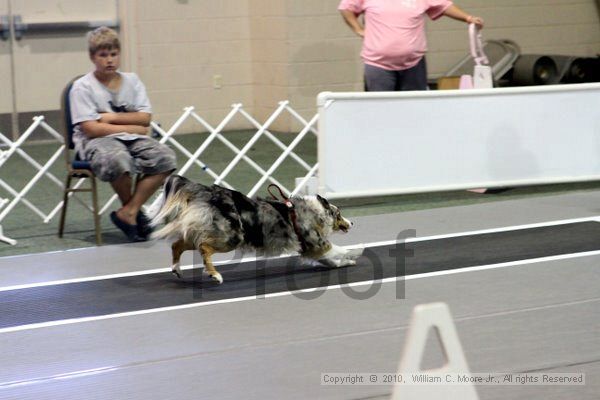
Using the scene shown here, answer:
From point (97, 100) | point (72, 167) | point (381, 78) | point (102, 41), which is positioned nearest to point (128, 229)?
point (72, 167)

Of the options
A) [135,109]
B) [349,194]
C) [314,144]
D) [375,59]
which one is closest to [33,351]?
[135,109]

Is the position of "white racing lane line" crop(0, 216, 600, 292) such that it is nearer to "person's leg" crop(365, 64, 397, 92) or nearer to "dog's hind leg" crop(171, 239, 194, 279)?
"dog's hind leg" crop(171, 239, 194, 279)

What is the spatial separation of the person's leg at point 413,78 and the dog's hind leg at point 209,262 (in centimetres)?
276

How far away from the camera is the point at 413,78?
7.19 meters

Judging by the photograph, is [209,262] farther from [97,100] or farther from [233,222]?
[97,100]

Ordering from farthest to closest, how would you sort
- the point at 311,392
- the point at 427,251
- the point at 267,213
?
the point at 427,251 < the point at 267,213 < the point at 311,392

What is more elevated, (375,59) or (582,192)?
(375,59)

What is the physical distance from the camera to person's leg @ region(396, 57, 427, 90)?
23.5 feet

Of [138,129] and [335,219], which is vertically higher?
[138,129]

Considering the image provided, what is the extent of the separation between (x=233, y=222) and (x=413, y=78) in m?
2.75

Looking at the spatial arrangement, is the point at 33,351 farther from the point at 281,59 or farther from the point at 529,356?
the point at 281,59

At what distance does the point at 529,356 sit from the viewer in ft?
12.3

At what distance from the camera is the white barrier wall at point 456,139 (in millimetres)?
6609

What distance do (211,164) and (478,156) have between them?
2686 millimetres
